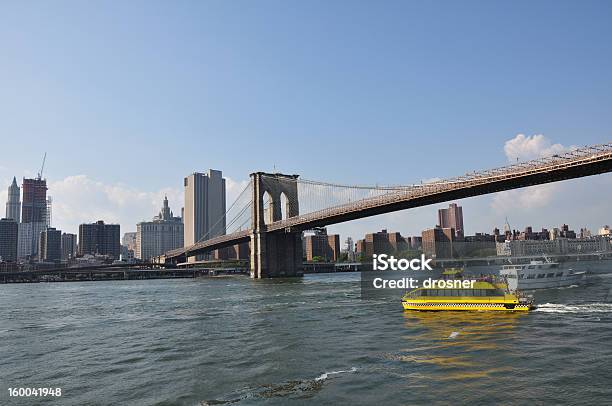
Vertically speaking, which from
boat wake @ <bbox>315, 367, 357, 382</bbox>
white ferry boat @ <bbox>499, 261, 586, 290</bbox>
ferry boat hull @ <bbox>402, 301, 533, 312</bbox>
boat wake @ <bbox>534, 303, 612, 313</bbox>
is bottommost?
boat wake @ <bbox>315, 367, 357, 382</bbox>

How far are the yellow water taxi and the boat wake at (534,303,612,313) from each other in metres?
1.32

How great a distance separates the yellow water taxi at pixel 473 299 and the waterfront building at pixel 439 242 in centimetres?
15381

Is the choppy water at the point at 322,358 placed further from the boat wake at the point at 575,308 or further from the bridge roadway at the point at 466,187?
the bridge roadway at the point at 466,187

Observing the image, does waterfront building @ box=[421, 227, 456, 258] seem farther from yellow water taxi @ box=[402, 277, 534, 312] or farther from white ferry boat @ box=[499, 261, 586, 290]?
yellow water taxi @ box=[402, 277, 534, 312]

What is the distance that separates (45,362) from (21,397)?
593cm

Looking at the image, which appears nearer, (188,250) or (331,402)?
(331,402)

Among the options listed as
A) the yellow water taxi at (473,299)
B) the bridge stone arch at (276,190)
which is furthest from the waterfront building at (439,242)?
the yellow water taxi at (473,299)

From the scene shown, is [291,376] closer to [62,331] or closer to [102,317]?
[62,331]

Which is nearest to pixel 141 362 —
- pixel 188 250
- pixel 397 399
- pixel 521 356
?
pixel 397 399

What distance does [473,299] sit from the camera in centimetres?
3478

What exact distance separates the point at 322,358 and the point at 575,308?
23505 mm

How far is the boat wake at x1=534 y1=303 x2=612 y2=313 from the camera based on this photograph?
34344mm

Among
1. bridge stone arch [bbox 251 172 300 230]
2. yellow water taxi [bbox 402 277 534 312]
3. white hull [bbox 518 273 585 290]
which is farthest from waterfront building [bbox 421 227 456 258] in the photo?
yellow water taxi [bbox 402 277 534 312]

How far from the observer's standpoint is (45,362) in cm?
2259
